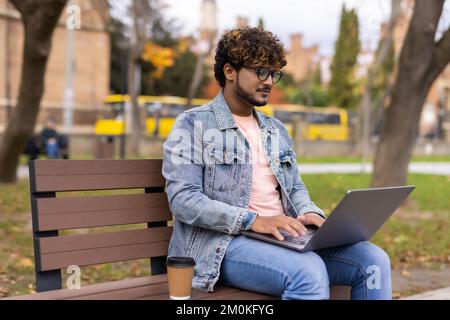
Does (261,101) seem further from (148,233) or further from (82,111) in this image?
(82,111)

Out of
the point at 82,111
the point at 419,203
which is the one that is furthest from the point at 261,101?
the point at 82,111

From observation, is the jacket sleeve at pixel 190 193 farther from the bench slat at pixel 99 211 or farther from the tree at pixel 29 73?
the tree at pixel 29 73

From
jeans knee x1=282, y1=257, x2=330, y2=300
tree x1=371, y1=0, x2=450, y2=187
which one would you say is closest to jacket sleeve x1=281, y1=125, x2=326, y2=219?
jeans knee x1=282, y1=257, x2=330, y2=300

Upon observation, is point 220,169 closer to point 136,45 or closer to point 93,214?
point 93,214

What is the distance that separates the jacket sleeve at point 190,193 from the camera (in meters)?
2.97

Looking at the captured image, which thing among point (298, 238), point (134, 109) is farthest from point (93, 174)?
point (134, 109)

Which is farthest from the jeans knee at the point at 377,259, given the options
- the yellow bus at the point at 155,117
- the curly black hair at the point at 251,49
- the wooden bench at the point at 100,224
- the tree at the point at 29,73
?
the yellow bus at the point at 155,117

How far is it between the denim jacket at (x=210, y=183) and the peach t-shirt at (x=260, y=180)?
1.2 inches

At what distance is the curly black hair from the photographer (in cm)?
315

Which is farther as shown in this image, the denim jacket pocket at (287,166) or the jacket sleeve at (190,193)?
the denim jacket pocket at (287,166)

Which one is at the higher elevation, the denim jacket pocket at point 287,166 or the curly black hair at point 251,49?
the curly black hair at point 251,49

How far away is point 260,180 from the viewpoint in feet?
10.7

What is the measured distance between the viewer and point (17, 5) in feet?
32.2
